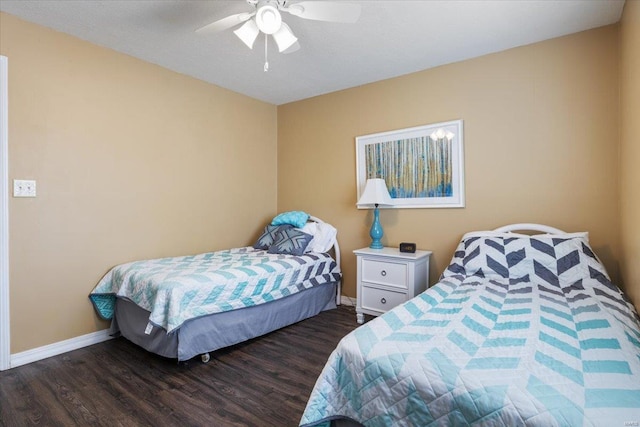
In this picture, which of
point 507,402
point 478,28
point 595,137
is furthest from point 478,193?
point 507,402

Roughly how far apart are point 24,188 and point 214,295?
1.52 meters

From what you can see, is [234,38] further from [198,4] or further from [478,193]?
[478,193]

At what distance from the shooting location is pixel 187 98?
129 inches

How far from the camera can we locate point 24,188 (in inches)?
89.0

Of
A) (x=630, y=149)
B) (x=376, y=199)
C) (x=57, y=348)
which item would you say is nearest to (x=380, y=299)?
(x=376, y=199)

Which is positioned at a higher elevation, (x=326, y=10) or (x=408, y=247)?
(x=326, y=10)

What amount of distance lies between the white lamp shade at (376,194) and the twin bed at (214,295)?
714mm

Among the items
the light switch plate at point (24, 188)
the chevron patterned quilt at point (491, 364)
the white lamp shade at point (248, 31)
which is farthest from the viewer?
the light switch plate at point (24, 188)

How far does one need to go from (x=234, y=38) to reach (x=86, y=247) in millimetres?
2032

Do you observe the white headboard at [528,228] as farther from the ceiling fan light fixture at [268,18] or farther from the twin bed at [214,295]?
the ceiling fan light fixture at [268,18]

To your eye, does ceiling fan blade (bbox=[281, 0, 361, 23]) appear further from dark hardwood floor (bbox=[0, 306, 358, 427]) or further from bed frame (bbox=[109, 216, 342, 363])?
dark hardwood floor (bbox=[0, 306, 358, 427])

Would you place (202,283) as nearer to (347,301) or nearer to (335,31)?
Result: (347,301)

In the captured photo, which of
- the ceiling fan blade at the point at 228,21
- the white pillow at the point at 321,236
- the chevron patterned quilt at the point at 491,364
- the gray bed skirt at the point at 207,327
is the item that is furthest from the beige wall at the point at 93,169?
the chevron patterned quilt at the point at 491,364

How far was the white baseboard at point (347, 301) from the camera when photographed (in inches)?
142
